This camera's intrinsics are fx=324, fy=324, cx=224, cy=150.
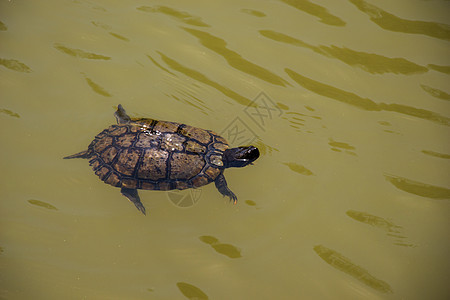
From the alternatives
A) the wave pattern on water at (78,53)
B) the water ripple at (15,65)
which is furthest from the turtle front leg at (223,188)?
the water ripple at (15,65)

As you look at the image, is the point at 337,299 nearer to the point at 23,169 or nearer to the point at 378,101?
the point at 378,101

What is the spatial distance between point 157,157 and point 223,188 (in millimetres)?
941

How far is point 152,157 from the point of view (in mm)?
4008

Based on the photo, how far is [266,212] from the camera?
4.26m

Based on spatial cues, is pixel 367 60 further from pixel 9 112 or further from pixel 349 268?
pixel 9 112

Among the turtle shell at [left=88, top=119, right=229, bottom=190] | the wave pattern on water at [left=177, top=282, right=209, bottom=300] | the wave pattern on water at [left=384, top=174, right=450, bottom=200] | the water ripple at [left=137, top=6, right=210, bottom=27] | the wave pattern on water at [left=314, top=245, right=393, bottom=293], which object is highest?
the water ripple at [left=137, top=6, right=210, bottom=27]

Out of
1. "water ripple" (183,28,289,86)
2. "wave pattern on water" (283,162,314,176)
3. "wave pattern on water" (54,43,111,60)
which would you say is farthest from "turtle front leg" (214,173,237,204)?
"wave pattern on water" (54,43,111,60)

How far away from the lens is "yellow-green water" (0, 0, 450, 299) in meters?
3.91

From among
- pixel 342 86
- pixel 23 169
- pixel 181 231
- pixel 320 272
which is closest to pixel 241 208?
pixel 181 231

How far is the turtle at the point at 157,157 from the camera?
13.2 ft

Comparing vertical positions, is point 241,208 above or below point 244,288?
above

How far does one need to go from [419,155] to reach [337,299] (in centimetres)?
245

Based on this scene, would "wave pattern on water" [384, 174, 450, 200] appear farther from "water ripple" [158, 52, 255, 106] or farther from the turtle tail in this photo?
the turtle tail

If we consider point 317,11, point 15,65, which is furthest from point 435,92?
point 15,65
